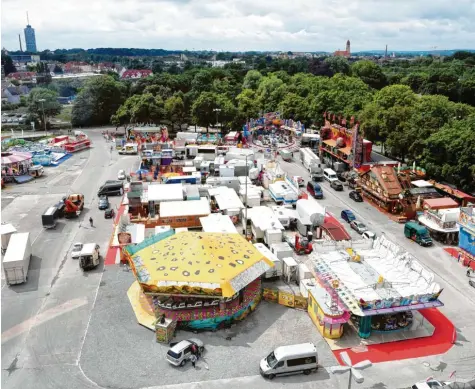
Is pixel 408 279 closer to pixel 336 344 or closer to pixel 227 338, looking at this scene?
pixel 336 344

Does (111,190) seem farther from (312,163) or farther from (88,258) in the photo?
(312,163)

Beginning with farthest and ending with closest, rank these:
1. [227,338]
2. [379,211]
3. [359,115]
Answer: [359,115]
[379,211]
[227,338]

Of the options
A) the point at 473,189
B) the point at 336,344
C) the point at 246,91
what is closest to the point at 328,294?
the point at 336,344

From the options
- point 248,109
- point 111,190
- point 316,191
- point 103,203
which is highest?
point 248,109

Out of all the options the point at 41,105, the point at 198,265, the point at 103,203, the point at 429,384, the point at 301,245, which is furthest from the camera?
the point at 41,105

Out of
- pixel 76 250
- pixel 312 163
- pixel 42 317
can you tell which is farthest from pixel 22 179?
pixel 312 163
